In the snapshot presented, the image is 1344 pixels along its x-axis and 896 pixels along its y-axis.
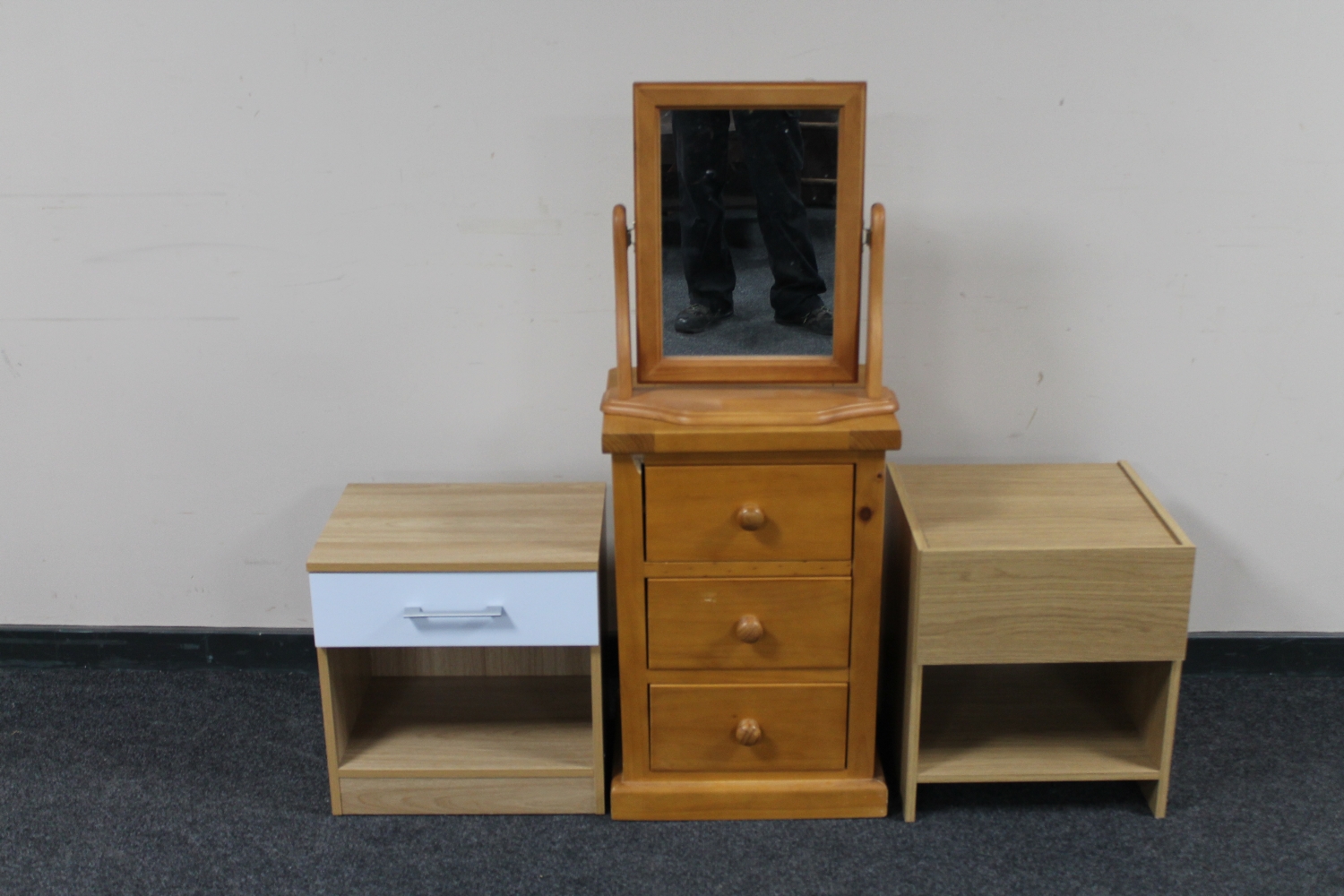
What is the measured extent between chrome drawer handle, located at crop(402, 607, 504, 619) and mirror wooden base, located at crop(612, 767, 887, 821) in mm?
340

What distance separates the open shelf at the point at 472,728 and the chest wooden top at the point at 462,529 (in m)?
0.34

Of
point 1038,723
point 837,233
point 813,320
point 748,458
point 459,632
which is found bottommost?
point 1038,723

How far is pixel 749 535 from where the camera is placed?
1.78 metres

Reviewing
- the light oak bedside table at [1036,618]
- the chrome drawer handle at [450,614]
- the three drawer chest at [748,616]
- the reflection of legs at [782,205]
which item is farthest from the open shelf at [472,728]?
the reflection of legs at [782,205]

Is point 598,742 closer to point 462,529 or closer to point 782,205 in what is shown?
point 462,529

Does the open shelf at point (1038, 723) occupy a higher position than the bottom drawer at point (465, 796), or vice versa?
the open shelf at point (1038, 723)

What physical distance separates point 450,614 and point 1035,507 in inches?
35.9

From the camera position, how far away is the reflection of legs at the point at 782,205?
1.72m

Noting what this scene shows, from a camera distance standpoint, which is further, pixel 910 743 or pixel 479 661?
pixel 479 661

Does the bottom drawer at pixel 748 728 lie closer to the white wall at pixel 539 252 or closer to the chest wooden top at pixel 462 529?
the chest wooden top at pixel 462 529

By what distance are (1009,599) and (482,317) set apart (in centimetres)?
98

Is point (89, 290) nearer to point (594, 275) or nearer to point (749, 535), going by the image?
point (594, 275)

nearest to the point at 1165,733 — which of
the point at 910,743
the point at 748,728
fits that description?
the point at 910,743

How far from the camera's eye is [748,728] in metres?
1.87
